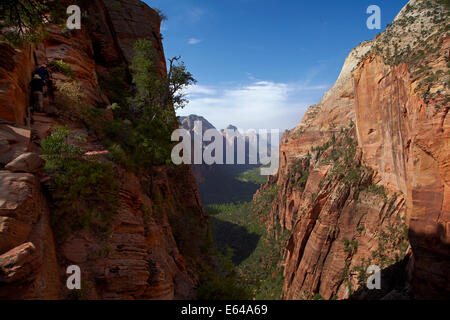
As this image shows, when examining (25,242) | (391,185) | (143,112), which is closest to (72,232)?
(25,242)

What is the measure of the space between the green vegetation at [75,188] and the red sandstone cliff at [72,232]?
9.5 inches

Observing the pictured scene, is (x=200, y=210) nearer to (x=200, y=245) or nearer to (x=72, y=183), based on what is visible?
(x=200, y=245)

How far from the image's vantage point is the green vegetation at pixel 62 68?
11227 millimetres

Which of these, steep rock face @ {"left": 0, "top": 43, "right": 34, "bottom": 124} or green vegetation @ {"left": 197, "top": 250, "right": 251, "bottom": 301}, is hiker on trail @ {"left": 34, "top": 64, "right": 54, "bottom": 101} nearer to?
steep rock face @ {"left": 0, "top": 43, "right": 34, "bottom": 124}

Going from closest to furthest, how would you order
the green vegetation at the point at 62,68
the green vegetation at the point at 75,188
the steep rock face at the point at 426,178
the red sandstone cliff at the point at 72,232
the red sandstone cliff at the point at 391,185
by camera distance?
the red sandstone cliff at the point at 72,232 < the green vegetation at the point at 75,188 < the green vegetation at the point at 62,68 < the steep rock face at the point at 426,178 < the red sandstone cliff at the point at 391,185

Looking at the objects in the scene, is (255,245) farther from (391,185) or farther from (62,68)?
(62,68)

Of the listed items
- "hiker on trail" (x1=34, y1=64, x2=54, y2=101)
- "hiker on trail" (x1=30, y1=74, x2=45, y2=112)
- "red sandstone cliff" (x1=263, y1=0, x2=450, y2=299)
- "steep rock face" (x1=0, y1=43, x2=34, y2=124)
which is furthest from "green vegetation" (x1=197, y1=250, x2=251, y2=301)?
"red sandstone cliff" (x1=263, y1=0, x2=450, y2=299)

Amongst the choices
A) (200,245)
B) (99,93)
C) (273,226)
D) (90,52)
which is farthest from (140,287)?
(273,226)

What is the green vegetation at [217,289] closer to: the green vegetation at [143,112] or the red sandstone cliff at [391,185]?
the green vegetation at [143,112]

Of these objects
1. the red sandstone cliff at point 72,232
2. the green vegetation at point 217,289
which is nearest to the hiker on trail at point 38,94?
the red sandstone cliff at point 72,232

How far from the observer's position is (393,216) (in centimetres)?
3006

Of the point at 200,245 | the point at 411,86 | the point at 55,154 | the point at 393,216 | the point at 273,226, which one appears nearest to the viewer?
the point at 55,154

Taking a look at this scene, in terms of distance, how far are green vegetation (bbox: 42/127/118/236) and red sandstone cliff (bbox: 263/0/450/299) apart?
23753mm

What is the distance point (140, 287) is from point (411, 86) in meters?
28.2
